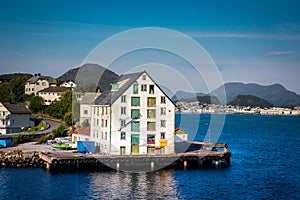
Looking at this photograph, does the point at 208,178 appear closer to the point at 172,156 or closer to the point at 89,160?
the point at 172,156

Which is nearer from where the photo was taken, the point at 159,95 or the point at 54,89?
the point at 159,95

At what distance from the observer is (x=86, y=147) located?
5725 cm

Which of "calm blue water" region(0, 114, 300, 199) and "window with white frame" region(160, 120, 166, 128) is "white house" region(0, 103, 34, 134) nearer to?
"calm blue water" region(0, 114, 300, 199)

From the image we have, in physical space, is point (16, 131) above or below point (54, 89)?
below

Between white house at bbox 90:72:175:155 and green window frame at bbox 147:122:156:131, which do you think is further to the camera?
green window frame at bbox 147:122:156:131

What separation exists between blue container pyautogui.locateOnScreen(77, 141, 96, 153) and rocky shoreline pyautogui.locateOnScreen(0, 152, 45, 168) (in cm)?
531

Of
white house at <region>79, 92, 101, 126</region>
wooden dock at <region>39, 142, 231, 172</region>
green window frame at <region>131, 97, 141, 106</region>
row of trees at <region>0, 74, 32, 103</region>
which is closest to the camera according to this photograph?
wooden dock at <region>39, 142, 231, 172</region>

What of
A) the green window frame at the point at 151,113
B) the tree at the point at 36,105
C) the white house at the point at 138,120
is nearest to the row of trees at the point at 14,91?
the tree at the point at 36,105

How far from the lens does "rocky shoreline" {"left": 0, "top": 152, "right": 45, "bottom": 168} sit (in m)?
54.0

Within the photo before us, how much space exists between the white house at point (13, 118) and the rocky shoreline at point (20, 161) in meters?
26.2

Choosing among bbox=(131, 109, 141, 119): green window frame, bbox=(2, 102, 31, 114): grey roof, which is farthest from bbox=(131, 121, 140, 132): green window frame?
bbox=(2, 102, 31, 114): grey roof

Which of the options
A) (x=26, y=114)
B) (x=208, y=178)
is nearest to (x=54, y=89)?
(x=26, y=114)

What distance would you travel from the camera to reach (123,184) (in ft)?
150

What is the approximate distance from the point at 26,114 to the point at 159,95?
128 feet
